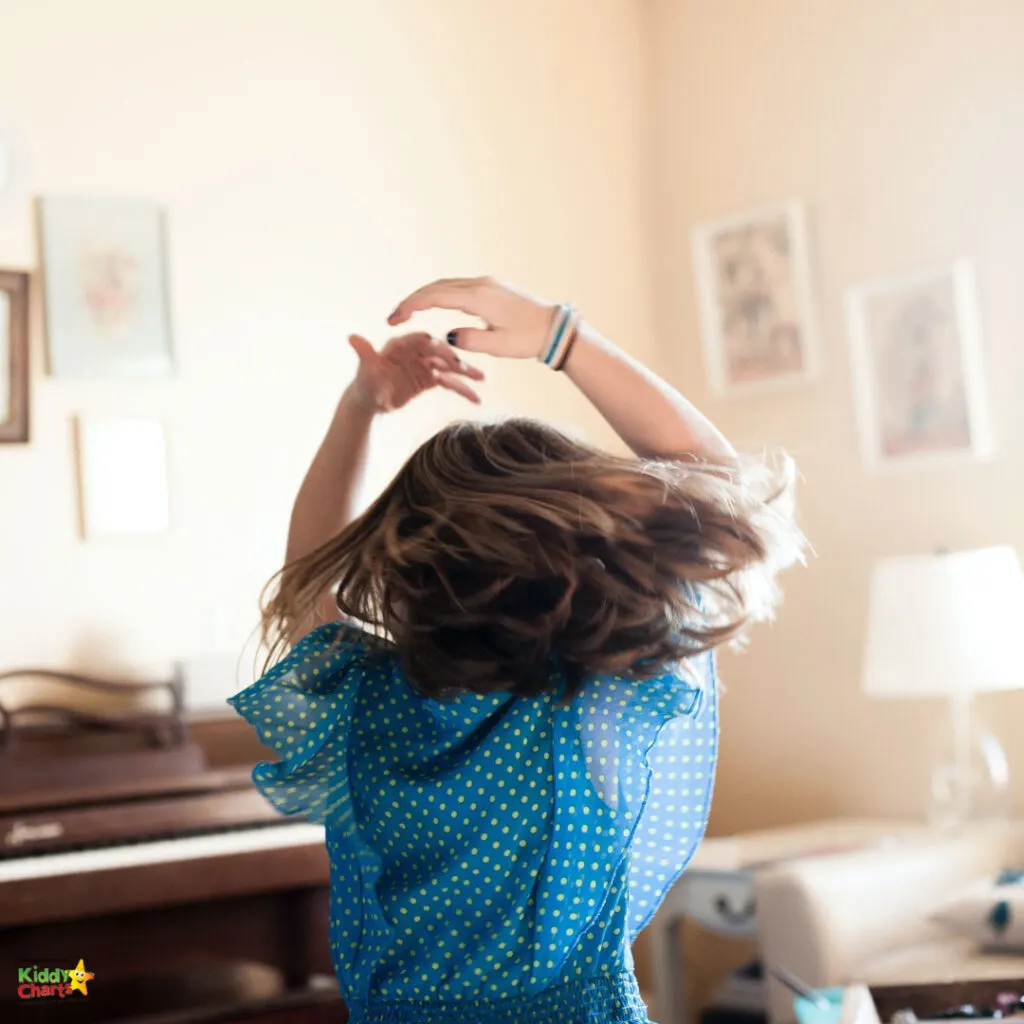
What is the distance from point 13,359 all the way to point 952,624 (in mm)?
1841

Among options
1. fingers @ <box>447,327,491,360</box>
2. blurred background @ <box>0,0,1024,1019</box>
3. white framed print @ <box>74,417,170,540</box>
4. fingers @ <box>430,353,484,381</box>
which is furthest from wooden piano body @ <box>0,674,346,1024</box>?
fingers @ <box>447,327,491,360</box>

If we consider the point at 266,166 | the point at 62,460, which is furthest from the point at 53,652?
the point at 266,166

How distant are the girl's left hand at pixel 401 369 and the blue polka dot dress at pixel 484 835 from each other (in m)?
0.25

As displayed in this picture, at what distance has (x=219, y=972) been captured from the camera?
2373 millimetres

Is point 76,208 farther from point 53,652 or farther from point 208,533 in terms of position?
point 53,652

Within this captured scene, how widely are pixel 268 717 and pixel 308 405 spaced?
193cm

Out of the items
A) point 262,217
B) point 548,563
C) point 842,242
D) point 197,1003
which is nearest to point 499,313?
point 548,563

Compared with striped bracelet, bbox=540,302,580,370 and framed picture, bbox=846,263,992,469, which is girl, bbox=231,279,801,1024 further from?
framed picture, bbox=846,263,992,469

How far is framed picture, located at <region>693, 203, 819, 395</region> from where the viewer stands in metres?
3.20

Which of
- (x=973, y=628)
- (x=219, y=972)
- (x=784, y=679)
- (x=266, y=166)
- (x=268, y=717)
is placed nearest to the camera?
(x=268, y=717)

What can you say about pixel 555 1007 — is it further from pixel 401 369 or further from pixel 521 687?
pixel 401 369

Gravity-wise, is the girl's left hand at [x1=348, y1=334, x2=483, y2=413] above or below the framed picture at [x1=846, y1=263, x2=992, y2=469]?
below

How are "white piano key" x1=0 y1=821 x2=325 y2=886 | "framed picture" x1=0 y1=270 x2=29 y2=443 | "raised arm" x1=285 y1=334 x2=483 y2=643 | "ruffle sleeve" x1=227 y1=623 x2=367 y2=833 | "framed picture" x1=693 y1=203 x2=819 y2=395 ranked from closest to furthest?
"ruffle sleeve" x1=227 y1=623 x2=367 y2=833
"raised arm" x1=285 y1=334 x2=483 y2=643
"white piano key" x1=0 y1=821 x2=325 y2=886
"framed picture" x1=0 y1=270 x2=29 y2=443
"framed picture" x1=693 y1=203 x2=819 y2=395

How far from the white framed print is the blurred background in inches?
0.6
